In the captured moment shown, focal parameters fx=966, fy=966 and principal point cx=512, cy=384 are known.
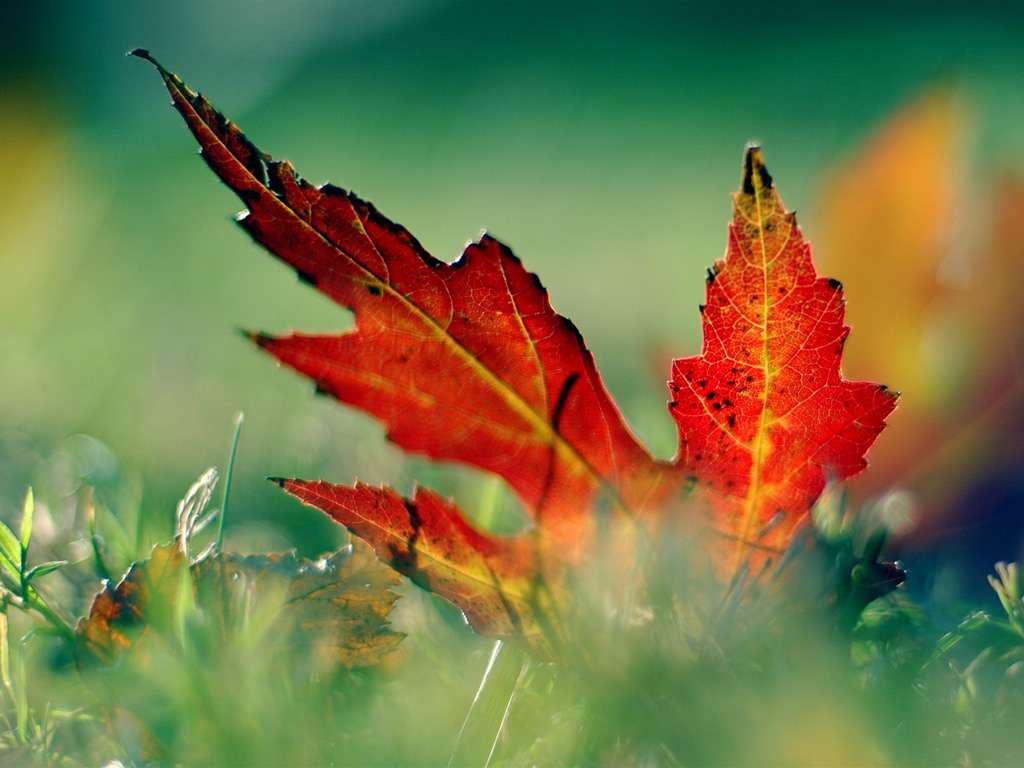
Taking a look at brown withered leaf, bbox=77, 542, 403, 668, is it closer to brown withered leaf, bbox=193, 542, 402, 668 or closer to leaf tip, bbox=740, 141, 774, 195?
brown withered leaf, bbox=193, 542, 402, 668

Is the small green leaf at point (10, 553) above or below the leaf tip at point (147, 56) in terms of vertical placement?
below

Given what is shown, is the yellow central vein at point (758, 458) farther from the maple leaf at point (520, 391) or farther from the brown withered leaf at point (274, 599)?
the brown withered leaf at point (274, 599)

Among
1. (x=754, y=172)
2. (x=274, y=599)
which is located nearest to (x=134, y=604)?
(x=274, y=599)

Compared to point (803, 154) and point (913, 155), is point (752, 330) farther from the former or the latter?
point (803, 154)

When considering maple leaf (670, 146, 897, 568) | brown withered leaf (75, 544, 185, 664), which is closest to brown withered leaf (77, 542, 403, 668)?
brown withered leaf (75, 544, 185, 664)

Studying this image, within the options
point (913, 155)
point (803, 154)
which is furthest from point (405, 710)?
point (803, 154)

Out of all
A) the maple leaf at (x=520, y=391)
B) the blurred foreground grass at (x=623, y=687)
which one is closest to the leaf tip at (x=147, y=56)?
the maple leaf at (x=520, y=391)

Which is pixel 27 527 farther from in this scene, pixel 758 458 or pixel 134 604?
pixel 758 458
